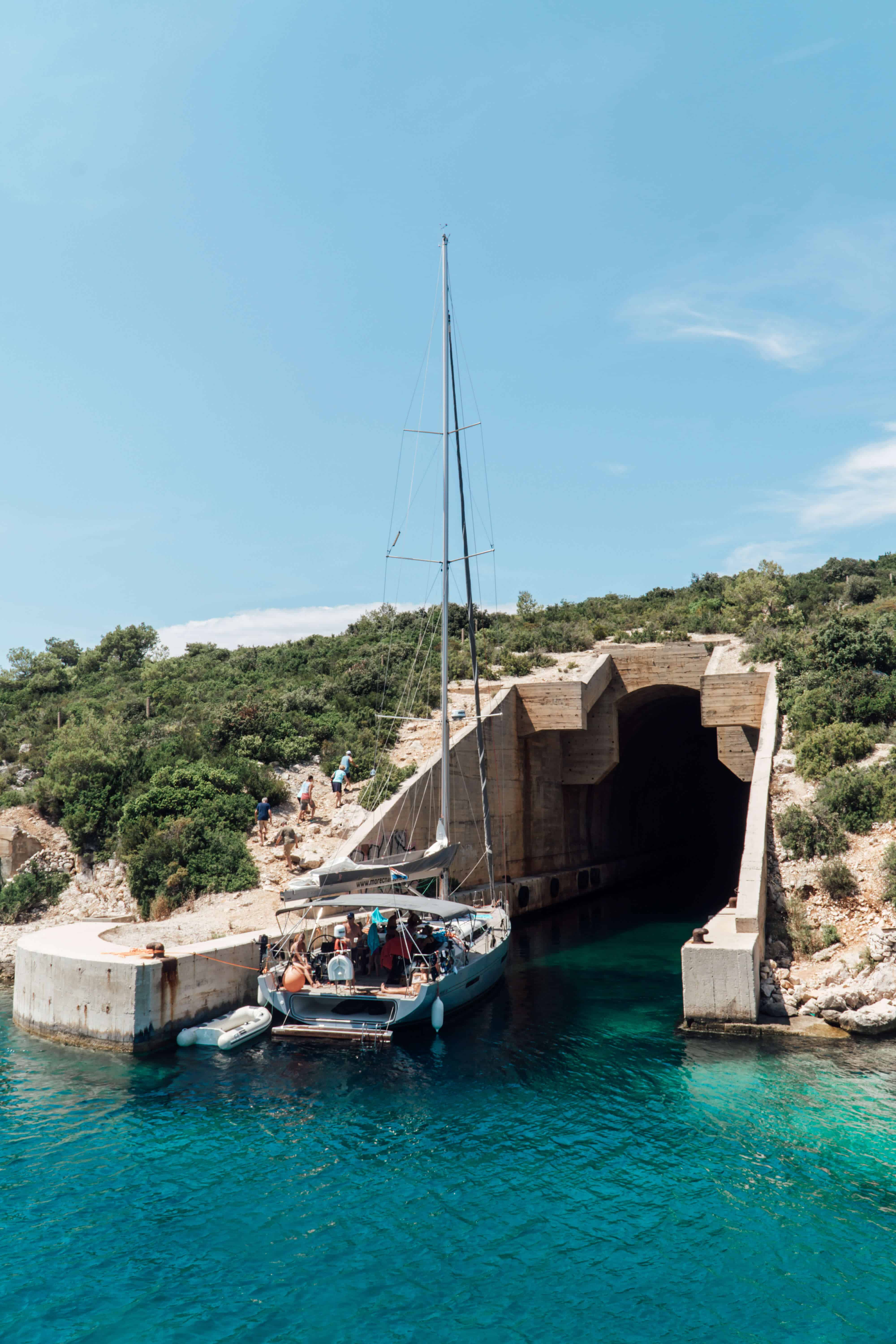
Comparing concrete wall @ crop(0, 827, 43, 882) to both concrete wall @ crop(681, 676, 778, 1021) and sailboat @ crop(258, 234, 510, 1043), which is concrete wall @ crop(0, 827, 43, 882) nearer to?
sailboat @ crop(258, 234, 510, 1043)

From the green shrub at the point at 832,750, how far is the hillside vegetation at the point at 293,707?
5cm

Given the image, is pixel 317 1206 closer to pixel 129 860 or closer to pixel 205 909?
pixel 205 909

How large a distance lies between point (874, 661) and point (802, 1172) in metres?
19.7

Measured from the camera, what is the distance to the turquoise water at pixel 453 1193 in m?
8.80

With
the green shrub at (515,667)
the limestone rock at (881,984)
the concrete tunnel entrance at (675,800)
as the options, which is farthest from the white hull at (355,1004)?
the concrete tunnel entrance at (675,800)

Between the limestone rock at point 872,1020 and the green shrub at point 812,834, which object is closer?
the limestone rock at point 872,1020

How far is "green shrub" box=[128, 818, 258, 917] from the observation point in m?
Answer: 22.1

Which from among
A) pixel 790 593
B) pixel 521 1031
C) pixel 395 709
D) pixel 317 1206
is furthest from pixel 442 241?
pixel 790 593

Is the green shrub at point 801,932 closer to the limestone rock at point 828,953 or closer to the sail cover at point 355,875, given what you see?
the limestone rock at point 828,953

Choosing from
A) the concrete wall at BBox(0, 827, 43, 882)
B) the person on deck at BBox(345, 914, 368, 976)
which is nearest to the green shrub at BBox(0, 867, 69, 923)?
the concrete wall at BBox(0, 827, 43, 882)

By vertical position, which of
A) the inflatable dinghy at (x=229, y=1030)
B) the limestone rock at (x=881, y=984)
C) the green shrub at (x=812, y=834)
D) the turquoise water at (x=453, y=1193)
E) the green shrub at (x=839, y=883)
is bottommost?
the turquoise water at (x=453, y=1193)

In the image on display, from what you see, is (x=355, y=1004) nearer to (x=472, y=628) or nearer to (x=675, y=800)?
(x=472, y=628)

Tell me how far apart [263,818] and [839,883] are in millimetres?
13938

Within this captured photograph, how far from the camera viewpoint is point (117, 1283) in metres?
9.31
